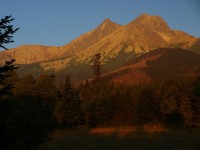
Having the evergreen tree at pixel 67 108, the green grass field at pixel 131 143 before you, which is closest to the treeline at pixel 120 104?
the evergreen tree at pixel 67 108

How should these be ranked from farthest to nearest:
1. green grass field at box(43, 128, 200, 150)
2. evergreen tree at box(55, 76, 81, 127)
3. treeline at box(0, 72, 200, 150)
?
evergreen tree at box(55, 76, 81, 127) → treeline at box(0, 72, 200, 150) → green grass field at box(43, 128, 200, 150)

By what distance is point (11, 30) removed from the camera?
53.3 ft

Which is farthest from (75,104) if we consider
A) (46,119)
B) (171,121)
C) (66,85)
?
(46,119)

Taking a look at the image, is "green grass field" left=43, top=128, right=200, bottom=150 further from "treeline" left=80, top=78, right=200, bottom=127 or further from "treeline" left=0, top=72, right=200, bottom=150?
"treeline" left=80, top=78, right=200, bottom=127

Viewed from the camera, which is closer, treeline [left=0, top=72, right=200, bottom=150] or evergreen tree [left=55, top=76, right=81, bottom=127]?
treeline [left=0, top=72, right=200, bottom=150]

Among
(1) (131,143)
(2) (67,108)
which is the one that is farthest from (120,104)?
(1) (131,143)

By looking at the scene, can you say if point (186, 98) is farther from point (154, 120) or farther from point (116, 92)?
point (116, 92)

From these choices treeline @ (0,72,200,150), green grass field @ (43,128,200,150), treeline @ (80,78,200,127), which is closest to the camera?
green grass field @ (43,128,200,150)

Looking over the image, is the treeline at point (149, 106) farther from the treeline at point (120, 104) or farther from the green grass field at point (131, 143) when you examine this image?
the green grass field at point (131, 143)

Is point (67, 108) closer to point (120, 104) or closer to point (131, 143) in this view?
point (120, 104)

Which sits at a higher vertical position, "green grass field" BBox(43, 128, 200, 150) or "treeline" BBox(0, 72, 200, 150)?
"treeline" BBox(0, 72, 200, 150)

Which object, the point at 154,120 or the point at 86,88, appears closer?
the point at 154,120

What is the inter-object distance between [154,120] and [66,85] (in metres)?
18.6

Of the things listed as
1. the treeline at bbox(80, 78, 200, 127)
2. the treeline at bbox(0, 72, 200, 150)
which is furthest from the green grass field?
the treeline at bbox(80, 78, 200, 127)
